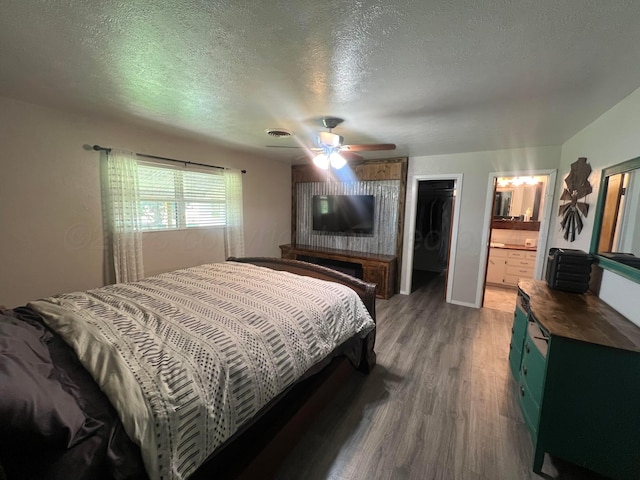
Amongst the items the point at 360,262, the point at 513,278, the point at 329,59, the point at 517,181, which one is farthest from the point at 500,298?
the point at 329,59

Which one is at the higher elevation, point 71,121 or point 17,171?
point 71,121

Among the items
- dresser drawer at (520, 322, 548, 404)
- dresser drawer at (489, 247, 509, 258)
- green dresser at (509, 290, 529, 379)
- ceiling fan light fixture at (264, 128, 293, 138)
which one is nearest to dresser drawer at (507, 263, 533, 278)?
dresser drawer at (489, 247, 509, 258)

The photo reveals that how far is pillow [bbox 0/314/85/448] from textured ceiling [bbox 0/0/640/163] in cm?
145

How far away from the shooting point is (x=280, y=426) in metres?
1.41

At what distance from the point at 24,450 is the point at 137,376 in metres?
0.30

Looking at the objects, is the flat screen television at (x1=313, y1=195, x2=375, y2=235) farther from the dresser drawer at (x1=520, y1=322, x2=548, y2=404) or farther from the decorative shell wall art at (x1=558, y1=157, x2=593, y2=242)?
the dresser drawer at (x1=520, y1=322, x2=548, y2=404)

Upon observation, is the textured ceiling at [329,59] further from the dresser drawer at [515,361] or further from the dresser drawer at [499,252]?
→ the dresser drawer at [499,252]

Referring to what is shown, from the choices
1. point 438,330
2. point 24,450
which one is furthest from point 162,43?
point 438,330

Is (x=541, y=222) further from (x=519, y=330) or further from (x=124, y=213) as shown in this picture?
(x=124, y=213)


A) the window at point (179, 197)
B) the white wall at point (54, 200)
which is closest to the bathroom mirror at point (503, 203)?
the window at point (179, 197)

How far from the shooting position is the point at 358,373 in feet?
7.54

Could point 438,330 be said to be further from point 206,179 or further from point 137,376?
point 206,179

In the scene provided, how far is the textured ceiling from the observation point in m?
1.13

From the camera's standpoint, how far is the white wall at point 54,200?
2203mm
